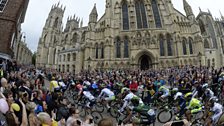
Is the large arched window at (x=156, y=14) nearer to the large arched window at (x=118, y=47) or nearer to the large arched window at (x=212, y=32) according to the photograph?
the large arched window at (x=118, y=47)

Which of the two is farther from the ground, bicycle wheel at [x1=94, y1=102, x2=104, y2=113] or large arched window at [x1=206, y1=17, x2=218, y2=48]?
large arched window at [x1=206, y1=17, x2=218, y2=48]

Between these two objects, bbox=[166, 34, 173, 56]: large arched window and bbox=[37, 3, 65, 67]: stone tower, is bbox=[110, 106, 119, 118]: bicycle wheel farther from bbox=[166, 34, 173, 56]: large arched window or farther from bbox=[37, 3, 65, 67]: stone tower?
bbox=[37, 3, 65, 67]: stone tower

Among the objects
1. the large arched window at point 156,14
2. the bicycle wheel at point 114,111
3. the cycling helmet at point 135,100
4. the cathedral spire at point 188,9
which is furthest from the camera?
the large arched window at point 156,14

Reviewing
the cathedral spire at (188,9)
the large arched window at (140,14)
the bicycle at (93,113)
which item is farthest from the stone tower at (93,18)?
the bicycle at (93,113)

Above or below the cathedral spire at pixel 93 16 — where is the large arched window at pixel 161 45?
below

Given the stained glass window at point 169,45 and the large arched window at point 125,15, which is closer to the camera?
the stained glass window at point 169,45

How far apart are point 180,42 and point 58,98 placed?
34468mm

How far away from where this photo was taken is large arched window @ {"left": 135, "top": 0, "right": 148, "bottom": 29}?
135ft

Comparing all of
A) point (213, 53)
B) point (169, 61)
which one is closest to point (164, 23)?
point (169, 61)

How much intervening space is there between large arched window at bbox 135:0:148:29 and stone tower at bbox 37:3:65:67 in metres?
34.4

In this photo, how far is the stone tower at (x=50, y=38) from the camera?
66.1 meters

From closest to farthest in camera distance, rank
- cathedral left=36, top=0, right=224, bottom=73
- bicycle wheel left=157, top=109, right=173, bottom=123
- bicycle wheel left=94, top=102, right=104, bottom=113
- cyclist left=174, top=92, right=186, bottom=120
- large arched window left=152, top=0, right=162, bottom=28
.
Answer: cyclist left=174, top=92, right=186, bottom=120 < bicycle wheel left=157, top=109, right=173, bottom=123 < bicycle wheel left=94, top=102, right=104, bottom=113 < cathedral left=36, top=0, right=224, bottom=73 < large arched window left=152, top=0, right=162, bottom=28

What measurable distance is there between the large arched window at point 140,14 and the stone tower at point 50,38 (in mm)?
34428

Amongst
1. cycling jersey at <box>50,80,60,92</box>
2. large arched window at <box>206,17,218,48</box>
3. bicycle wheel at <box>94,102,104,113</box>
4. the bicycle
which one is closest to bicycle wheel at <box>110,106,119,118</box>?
bicycle wheel at <box>94,102,104,113</box>
